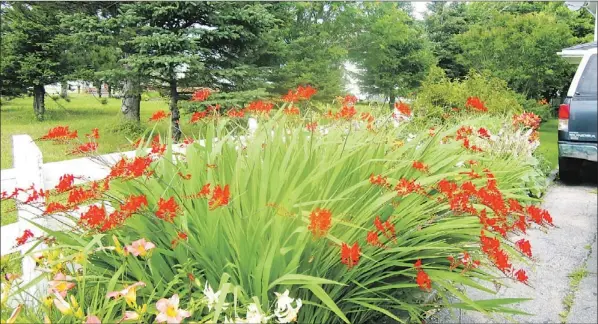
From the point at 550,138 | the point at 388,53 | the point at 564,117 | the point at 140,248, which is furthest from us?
the point at 388,53

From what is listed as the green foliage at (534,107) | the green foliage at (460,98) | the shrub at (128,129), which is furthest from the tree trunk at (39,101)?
the green foliage at (534,107)

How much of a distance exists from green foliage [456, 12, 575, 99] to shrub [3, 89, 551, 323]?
9.69m

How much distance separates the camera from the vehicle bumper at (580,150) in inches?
183

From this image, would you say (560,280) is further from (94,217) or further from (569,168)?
(569,168)

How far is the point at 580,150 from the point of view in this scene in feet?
15.4

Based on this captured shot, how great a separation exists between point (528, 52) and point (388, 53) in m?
4.99

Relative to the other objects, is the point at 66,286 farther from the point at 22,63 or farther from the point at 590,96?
the point at 22,63

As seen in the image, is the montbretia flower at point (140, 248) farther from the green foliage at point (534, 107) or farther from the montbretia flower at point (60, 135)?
the green foliage at point (534, 107)

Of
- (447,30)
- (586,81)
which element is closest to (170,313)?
(586,81)

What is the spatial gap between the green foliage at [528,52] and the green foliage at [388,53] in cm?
315

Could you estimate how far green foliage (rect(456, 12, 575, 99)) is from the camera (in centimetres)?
1039

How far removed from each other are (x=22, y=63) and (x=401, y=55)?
9970 mm

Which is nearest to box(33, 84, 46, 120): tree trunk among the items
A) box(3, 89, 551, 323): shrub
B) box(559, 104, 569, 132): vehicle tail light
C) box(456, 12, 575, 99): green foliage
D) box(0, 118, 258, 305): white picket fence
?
box(456, 12, 575, 99): green foliage

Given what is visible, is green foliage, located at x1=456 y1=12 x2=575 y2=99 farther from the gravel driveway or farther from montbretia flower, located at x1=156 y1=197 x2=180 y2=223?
montbretia flower, located at x1=156 y1=197 x2=180 y2=223
